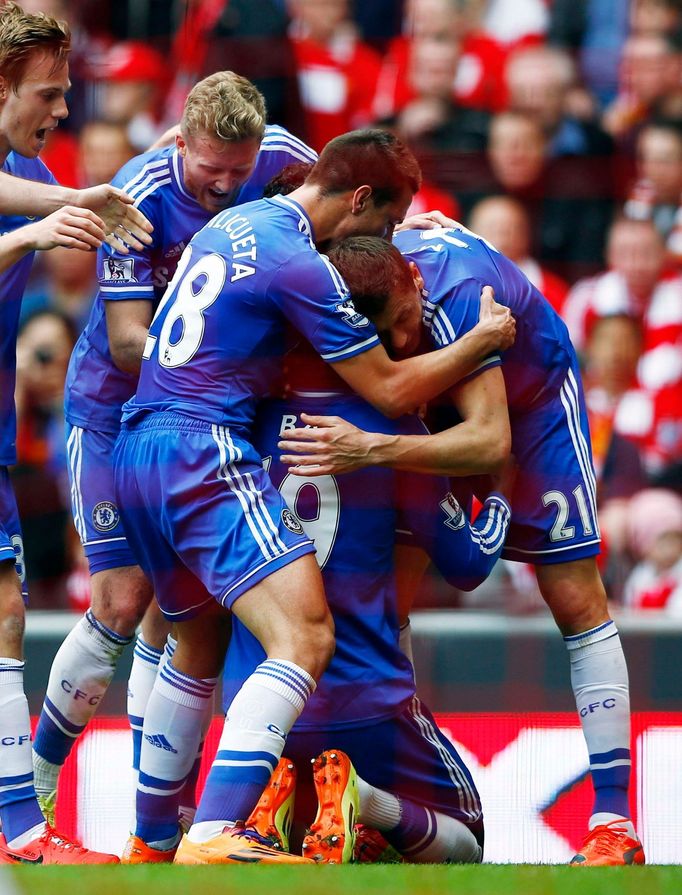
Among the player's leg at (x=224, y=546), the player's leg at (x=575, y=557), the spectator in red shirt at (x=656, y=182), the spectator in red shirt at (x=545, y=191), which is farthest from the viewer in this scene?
the spectator in red shirt at (x=656, y=182)

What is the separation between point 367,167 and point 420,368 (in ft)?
1.74

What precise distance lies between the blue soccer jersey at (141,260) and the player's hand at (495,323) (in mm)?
921

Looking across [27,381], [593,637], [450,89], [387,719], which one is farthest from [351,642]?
[450,89]

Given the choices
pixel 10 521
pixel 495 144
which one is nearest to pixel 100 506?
pixel 10 521

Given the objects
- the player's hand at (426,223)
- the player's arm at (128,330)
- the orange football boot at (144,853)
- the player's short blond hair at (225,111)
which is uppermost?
the player's short blond hair at (225,111)

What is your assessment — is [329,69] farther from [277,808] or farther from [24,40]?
[277,808]

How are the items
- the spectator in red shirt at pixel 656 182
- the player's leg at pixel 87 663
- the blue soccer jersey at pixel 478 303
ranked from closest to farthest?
the blue soccer jersey at pixel 478 303
the player's leg at pixel 87 663
the spectator in red shirt at pixel 656 182

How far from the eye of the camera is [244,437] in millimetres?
3500

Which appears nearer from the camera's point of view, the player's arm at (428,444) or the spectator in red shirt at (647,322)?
the player's arm at (428,444)

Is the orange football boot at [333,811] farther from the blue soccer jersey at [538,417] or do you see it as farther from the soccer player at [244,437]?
the blue soccer jersey at [538,417]

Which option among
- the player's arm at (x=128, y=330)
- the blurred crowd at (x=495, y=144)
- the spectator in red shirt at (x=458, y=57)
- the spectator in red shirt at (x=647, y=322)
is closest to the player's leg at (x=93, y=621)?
the player's arm at (x=128, y=330)

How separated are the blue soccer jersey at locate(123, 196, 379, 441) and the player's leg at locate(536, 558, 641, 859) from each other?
989 millimetres

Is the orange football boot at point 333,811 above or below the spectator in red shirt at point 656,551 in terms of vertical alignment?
above

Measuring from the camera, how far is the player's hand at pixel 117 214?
3.65m
